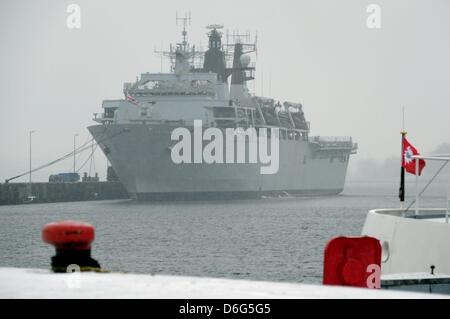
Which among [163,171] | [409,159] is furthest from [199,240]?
[163,171]

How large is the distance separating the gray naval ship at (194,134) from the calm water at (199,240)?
40.9 ft

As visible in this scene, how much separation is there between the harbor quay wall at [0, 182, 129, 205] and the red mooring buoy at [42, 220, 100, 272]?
293 ft

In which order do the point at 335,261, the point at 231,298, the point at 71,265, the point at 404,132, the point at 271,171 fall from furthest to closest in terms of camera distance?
the point at 271,171, the point at 404,132, the point at 335,261, the point at 71,265, the point at 231,298

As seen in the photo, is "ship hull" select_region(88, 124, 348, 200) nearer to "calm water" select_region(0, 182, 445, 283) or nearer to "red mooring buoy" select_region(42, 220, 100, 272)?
"calm water" select_region(0, 182, 445, 283)

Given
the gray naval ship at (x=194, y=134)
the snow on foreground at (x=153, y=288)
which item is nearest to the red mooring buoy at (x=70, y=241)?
the snow on foreground at (x=153, y=288)

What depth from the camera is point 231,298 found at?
4.68 metres

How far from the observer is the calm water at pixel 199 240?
3241 centimetres

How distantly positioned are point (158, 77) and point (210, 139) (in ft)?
29.2

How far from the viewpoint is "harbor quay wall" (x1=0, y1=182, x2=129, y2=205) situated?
9459 centimetres

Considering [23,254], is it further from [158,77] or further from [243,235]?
[158,77]

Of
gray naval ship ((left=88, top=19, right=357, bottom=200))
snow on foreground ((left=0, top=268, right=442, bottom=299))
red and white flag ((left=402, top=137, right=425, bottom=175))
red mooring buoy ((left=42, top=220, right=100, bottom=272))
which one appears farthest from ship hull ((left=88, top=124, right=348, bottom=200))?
snow on foreground ((left=0, top=268, right=442, bottom=299))

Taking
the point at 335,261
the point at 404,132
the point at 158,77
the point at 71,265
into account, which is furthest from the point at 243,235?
the point at 158,77

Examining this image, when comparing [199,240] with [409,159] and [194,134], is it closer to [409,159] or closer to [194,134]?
[409,159]

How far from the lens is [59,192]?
101812 millimetres
